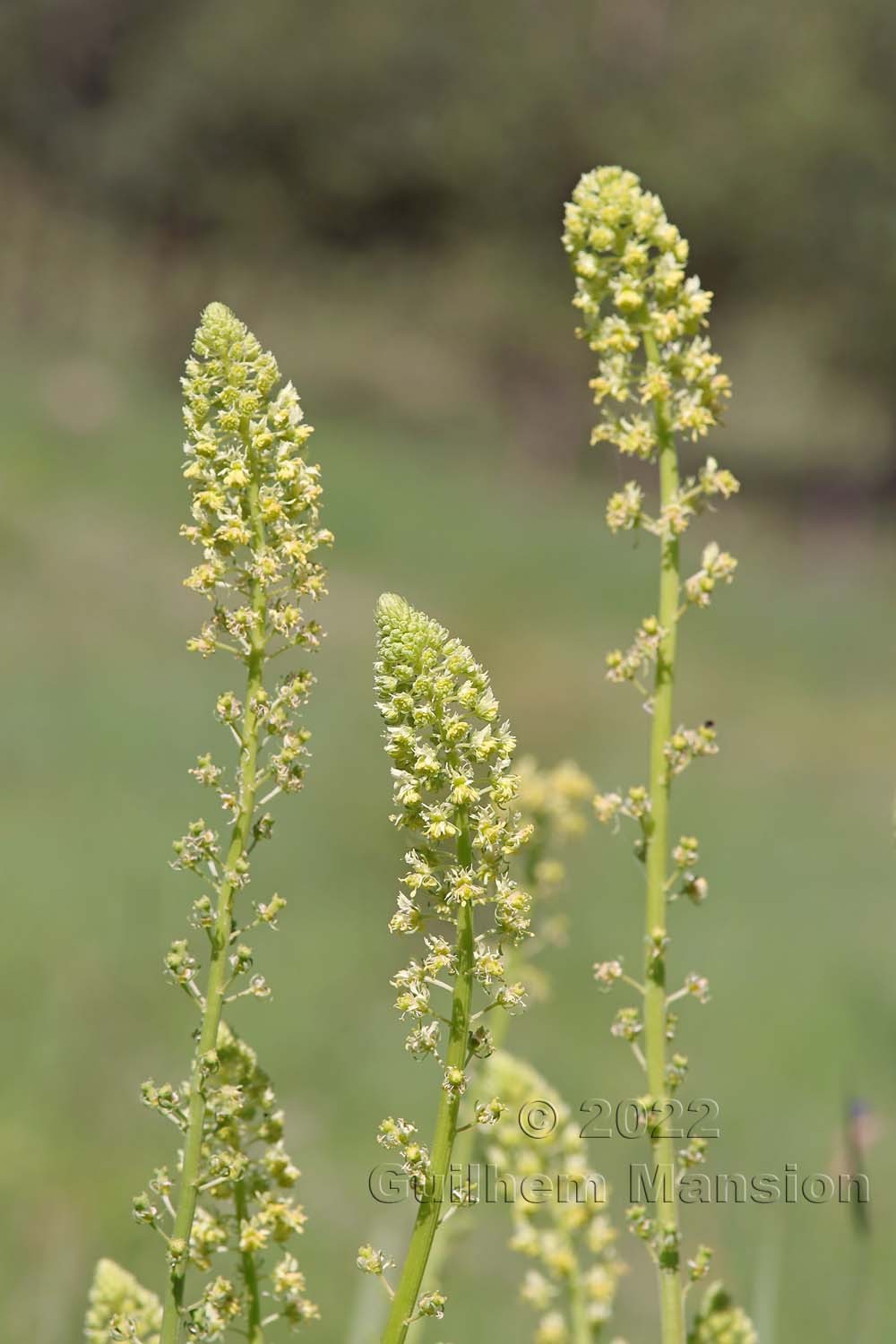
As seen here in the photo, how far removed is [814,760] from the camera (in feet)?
34.5

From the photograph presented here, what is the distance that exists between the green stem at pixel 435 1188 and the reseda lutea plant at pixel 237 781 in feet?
0.54

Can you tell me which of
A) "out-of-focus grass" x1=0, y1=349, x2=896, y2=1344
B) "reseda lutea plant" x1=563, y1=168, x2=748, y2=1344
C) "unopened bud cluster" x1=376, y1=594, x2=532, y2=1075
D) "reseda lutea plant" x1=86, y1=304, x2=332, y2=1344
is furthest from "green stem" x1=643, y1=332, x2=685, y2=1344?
"out-of-focus grass" x1=0, y1=349, x2=896, y2=1344

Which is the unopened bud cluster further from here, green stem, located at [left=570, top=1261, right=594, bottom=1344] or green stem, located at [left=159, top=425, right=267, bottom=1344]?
green stem, located at [left=570, top=1261, right=594, bottom=1344]

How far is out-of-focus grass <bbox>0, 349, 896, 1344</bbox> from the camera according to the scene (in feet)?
15.3

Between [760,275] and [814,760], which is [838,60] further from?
[814,760]

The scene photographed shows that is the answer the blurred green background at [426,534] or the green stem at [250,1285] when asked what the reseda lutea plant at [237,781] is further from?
the blurred green background at [426,534]

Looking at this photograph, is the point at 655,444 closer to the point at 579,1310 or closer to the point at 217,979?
the point at 217,979

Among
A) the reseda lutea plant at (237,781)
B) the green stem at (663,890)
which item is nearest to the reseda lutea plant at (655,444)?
the green stem at (663,890)

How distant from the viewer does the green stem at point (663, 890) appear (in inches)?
61.8

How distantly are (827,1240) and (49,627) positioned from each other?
6.91 metres

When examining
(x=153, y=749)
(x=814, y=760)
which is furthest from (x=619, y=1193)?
(x=814, y=760)

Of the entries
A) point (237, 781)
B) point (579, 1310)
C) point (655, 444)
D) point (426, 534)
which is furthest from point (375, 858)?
point (237, 781)

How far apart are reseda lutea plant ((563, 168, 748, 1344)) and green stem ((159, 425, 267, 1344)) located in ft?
1.40

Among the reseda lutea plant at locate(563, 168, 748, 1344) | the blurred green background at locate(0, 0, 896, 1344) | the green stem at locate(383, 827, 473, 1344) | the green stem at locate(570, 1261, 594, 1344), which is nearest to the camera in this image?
the green stem at locate(383, 827, 473, 1344)
